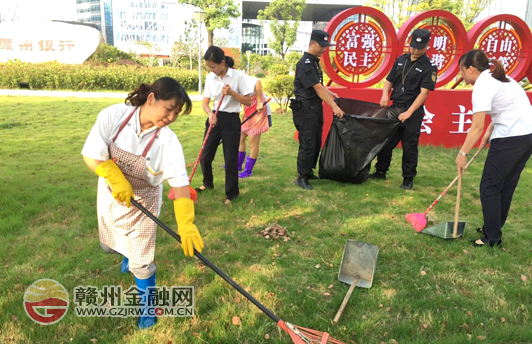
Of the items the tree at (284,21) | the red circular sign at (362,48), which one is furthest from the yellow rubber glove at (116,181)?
the tree at (284,21)

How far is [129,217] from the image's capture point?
87.5 inches

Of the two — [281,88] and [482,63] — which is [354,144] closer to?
[482,63]

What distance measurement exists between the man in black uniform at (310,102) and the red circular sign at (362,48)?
215 cm

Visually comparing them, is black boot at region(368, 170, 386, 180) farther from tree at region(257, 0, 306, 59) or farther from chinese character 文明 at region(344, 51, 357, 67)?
tree at region(257, 0, 306, 59)

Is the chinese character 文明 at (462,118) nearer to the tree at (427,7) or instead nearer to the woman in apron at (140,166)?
the woman in apron at (140,166)

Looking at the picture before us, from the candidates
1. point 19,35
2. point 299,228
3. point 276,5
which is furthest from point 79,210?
point 276,5

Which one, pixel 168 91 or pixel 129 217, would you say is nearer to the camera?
pixel 168 91

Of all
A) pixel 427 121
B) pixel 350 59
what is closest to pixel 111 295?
pixel 350 59

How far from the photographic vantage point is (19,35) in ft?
72.0

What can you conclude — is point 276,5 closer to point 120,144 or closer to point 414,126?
point 414,126

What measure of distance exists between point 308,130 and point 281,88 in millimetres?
7189

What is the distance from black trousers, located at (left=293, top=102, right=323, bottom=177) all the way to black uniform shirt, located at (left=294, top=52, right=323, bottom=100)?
121mm

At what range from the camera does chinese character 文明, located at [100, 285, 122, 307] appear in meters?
2.59

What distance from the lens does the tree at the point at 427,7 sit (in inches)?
830
